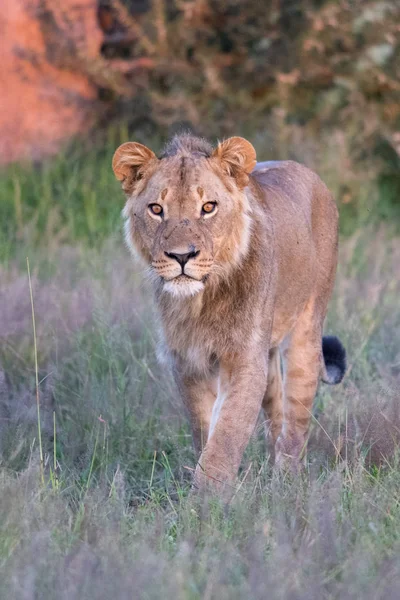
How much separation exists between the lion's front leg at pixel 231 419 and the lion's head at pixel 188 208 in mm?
312

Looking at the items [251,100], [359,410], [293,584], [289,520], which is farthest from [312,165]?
[293,584]

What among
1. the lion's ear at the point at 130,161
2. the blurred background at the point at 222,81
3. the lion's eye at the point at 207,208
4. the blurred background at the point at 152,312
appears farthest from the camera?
the blurred background at the point at 222,81

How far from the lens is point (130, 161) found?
3.77 m

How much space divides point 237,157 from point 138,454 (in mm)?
1241

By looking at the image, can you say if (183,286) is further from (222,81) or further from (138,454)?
(222,81)

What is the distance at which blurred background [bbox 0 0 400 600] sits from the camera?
2693 mm

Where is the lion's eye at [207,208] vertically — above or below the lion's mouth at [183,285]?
above

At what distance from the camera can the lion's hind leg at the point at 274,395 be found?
4.48 meters

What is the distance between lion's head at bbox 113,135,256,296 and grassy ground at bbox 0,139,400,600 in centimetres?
65

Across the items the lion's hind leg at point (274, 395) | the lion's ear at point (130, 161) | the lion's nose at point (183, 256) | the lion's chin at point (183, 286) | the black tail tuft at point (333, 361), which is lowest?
the lion's hind leg at point (274, 395)

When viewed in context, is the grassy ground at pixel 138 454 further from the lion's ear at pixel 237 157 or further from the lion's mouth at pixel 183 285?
the lion's ear at pixel 237 157

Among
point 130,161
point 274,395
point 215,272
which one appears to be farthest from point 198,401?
point 130,161

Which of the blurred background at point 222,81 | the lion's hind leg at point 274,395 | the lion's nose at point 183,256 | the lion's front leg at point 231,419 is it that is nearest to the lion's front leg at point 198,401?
the lion's front leg at point 231,419

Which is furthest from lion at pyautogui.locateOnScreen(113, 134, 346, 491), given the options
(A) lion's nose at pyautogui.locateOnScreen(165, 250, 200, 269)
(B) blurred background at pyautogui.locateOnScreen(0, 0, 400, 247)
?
(B) blurred background at pyautogui.locateOnScreen(0, 0, 400, 247)
